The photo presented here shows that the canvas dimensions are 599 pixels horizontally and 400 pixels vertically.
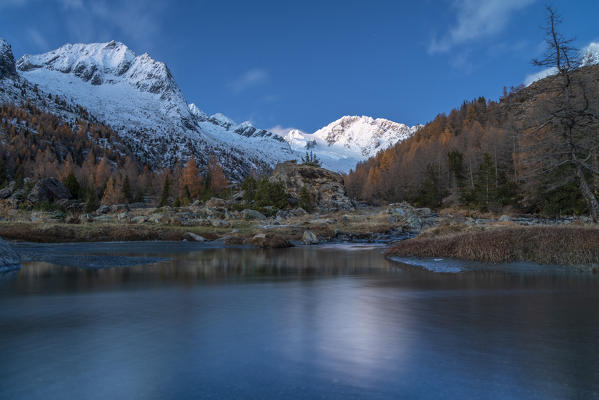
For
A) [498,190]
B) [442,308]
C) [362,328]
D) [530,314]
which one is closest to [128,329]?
[362,328]

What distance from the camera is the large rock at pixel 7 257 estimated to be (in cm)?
1114

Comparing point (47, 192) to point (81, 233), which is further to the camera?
point (47, 192)

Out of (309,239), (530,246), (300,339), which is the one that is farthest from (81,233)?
(530,246)

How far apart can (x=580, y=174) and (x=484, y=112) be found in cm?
11513

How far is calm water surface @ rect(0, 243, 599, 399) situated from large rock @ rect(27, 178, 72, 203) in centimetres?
6025

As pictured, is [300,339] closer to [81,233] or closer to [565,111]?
[565,111]

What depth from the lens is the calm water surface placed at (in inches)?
129

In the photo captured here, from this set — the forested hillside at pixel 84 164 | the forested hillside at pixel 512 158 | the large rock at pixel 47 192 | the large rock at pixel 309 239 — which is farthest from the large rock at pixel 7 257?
the large rock at pixel 47 192

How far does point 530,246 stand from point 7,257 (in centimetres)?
1709

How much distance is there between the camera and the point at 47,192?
6112 cm

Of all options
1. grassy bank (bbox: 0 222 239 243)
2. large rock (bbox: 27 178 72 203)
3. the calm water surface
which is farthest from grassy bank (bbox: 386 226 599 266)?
large rock (bbox: 27 178 72 203)

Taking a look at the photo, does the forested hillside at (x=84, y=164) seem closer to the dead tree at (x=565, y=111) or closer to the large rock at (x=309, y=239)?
the large rock at (x=309, y=239)

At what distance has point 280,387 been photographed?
3.24m

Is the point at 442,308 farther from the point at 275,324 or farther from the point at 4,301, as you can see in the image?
the point at 4,301
